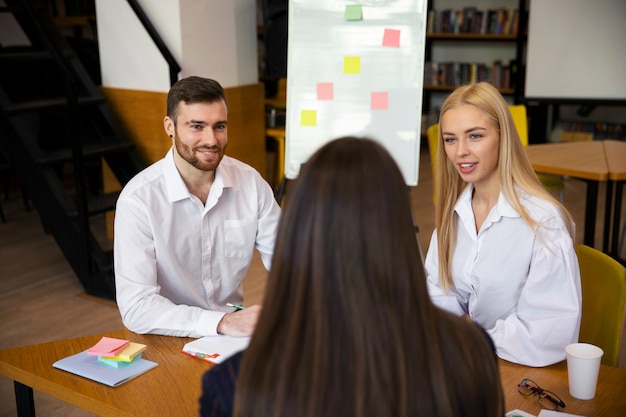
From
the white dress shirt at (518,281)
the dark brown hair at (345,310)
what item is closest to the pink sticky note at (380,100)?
the white dress shirt at (518,281)

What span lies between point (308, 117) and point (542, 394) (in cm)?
262

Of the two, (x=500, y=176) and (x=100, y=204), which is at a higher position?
(x=500, y=176)

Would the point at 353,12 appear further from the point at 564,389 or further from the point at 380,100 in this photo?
the point at 564,389

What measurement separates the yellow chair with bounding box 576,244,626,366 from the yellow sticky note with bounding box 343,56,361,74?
204cm

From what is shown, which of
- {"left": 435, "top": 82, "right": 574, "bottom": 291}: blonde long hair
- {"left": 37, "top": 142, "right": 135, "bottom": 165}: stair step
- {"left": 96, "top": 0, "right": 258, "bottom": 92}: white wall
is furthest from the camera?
{"left": 96, "top": 0, "right": 258, "bottom": 92}: white wall

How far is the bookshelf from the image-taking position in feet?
24.1

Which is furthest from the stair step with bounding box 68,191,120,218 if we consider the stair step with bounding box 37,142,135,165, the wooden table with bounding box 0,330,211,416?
the wooden table with bounding box 0,330,211,416

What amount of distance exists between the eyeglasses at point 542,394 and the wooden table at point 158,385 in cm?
1

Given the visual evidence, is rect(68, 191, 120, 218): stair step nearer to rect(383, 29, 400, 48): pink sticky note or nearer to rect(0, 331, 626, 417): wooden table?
rect(383, 29, 400, 48): pink sticky note

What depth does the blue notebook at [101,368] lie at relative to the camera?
155 centimetres

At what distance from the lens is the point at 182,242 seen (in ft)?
7.02

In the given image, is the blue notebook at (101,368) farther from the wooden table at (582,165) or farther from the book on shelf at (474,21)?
the book on shelf at (474,21)

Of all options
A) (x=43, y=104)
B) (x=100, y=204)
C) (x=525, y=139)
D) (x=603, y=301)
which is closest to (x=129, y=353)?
(x=603, y=301)

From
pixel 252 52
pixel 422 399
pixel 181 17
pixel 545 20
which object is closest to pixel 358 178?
pixel 422 399
